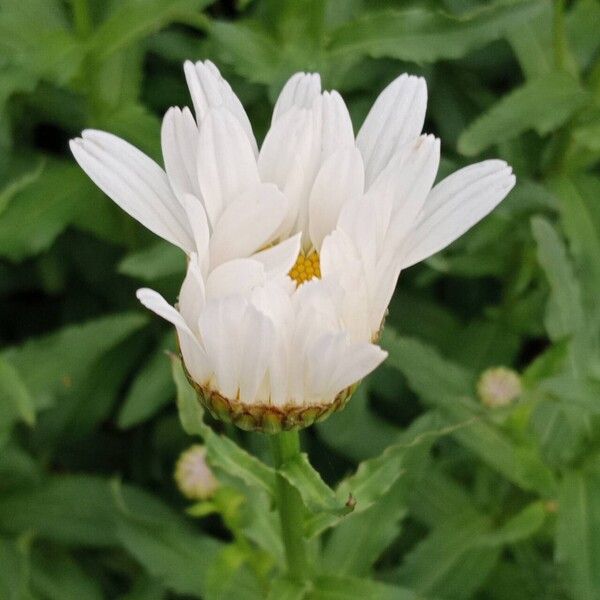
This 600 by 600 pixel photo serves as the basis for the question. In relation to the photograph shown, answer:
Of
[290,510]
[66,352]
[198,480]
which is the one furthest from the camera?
[66,352]

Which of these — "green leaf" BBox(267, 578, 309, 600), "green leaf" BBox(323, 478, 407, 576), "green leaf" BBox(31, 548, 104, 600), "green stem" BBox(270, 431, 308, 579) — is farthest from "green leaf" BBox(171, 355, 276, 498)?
"green leaf" BBox(31, 548, 104, 600)

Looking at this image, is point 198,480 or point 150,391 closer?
point 198,480

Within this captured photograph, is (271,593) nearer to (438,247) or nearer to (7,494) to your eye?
(438,247)

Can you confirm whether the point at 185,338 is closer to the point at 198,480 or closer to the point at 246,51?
Result: the point at 198,480

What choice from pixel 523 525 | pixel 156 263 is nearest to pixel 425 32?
pixel 156 263

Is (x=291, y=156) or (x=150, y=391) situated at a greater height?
(x=291, y=156)

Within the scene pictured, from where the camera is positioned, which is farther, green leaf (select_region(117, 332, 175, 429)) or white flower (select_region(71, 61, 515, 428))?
green leaf (select_region(117, 332, 175, 429))

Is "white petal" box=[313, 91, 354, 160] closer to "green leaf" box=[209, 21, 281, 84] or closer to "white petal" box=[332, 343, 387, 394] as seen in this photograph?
"white petal" box=[332, 343, 387, 394]

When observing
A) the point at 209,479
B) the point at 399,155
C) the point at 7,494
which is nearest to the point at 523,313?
the point at 209,479
